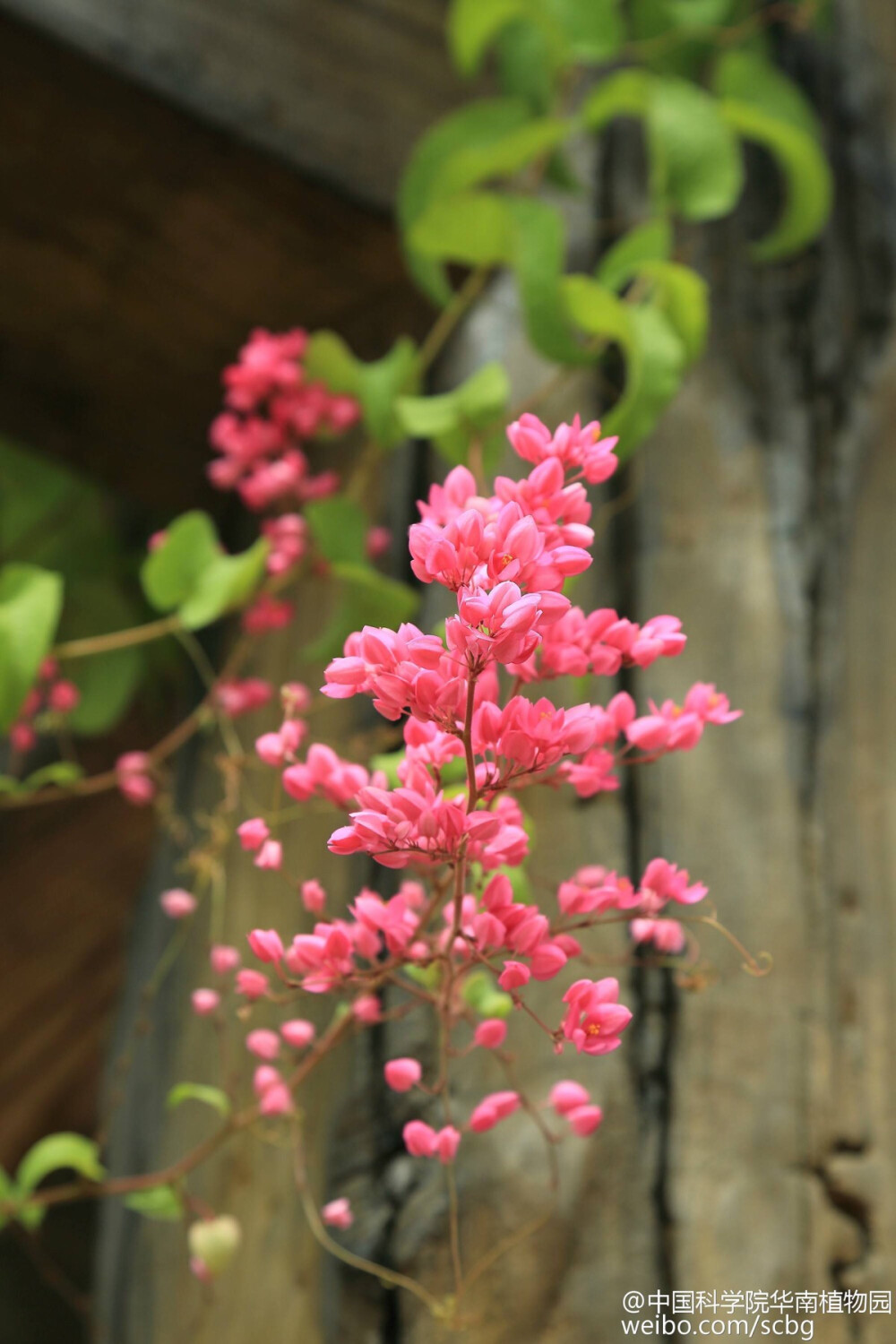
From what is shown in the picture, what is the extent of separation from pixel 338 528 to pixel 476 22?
0.31m

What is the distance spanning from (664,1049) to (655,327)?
13.5 inches

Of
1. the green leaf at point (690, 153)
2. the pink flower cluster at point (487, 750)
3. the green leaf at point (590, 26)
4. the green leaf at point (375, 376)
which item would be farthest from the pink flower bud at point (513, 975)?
the green leaf at point (590, 26)

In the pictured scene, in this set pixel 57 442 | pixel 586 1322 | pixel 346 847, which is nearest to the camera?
pixel 346 847

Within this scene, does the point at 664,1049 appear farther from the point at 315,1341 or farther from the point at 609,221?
→ the point at 609,221

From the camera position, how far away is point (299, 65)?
67 cm

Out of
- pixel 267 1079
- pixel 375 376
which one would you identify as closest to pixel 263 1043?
pixel 267 1079

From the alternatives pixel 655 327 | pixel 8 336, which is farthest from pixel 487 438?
pixel 8 336

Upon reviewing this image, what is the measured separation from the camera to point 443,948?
33 centimetres

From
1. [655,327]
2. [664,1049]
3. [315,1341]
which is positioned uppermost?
[655,327]

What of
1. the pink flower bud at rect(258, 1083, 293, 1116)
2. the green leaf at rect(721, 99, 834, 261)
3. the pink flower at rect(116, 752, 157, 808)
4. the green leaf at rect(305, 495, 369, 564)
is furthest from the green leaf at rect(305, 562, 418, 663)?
the green leaf at rect(721, 99, 834, 261)

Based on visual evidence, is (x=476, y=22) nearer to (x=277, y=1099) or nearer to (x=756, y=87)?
(x=756, y=87)

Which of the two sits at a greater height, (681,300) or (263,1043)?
(681,300)

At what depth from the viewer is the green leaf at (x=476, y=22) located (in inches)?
24.2

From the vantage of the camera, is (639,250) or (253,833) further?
(639,250)
